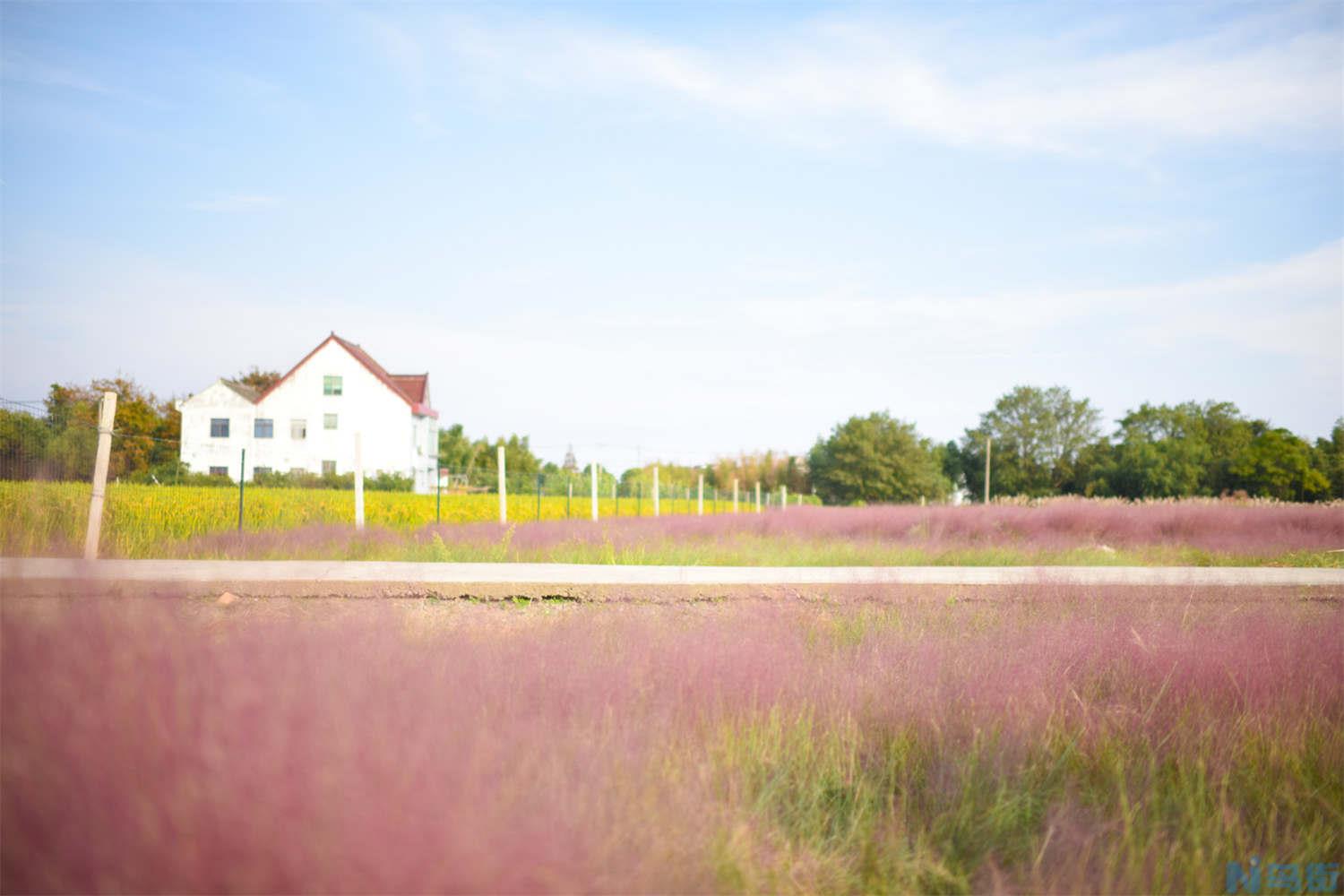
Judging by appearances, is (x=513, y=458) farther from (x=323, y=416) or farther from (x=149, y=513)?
(x=149, y=513)

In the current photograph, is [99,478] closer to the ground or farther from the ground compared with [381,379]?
closer to the ground

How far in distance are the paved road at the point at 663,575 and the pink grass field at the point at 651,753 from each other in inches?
31.3

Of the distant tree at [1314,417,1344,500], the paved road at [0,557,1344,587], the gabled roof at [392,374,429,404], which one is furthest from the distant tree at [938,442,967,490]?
the paved road at [0,557,1344,587]

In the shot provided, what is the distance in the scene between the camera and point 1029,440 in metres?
80.3

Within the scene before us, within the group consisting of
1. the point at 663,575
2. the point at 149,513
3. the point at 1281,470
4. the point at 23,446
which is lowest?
the point at 663,575

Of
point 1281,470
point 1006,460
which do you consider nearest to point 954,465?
point 1006,460

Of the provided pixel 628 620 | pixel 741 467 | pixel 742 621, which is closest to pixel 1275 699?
pixel 742 621

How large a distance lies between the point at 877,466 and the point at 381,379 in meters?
37.9

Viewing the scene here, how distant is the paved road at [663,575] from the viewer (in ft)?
21.3

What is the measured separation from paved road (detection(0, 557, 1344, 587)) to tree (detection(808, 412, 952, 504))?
186ft

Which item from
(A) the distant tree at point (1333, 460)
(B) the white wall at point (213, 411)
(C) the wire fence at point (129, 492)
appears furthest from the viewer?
(B) the white wall at point (213, 411)

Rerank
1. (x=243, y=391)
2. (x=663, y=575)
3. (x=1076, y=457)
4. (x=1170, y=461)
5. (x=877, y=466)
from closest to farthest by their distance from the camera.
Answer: (x=663, y=575) → (x=243, y=391) → (x=1170, y=461) → (x=877, y=466) → (x=1076, y=457)

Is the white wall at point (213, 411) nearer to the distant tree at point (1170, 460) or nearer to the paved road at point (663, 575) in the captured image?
the paved road at point (663, 575)

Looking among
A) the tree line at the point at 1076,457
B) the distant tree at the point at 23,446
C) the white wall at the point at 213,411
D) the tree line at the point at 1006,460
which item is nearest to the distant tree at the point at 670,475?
the tree line at the point at 1006,460
